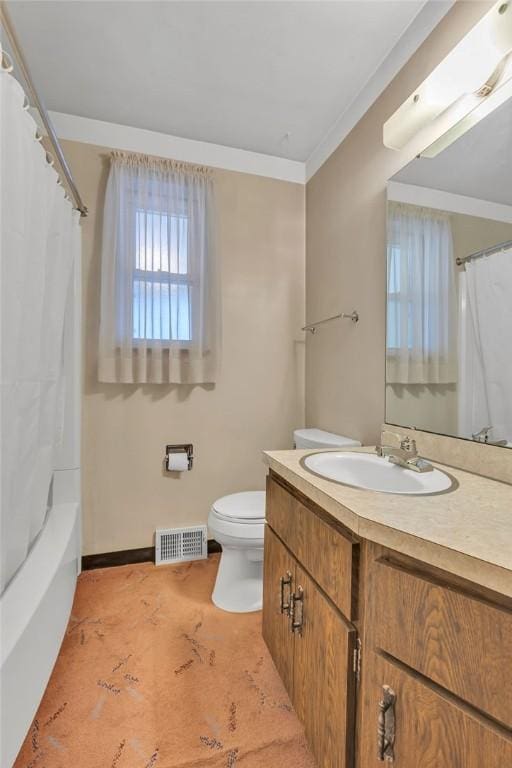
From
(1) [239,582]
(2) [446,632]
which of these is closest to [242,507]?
(1) [239,582]

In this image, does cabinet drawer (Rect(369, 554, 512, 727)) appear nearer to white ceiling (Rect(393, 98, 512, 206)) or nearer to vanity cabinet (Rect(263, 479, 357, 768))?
vanity cabinet (Rect(263, 479, 357, 768))

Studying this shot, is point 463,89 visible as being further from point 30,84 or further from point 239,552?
point 239,552

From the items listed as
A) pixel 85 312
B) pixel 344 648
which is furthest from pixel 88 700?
pixel 85 312

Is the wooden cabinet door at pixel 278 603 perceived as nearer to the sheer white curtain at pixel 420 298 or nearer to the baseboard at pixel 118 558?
the sheer white curtain at pixel 420 298

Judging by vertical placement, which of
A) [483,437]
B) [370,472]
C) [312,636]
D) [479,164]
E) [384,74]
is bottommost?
[312,636]

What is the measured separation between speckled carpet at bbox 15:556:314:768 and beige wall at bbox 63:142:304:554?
1.66 ft

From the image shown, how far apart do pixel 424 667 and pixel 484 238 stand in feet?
3.92

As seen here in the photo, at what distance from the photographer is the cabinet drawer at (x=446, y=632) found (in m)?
0.56

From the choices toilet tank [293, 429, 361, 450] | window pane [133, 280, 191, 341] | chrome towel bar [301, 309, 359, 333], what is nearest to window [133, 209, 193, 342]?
window pane [133, 280, 191, 341]

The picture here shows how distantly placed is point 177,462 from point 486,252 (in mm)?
1785

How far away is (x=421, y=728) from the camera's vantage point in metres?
0.66

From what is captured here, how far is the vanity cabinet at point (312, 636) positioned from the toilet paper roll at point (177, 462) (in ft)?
3.01

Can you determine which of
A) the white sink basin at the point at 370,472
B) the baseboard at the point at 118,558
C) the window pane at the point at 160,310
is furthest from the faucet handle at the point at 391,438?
the baseboard at the point at 118,558

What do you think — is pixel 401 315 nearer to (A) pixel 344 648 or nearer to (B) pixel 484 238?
(B) pixel 484 238
